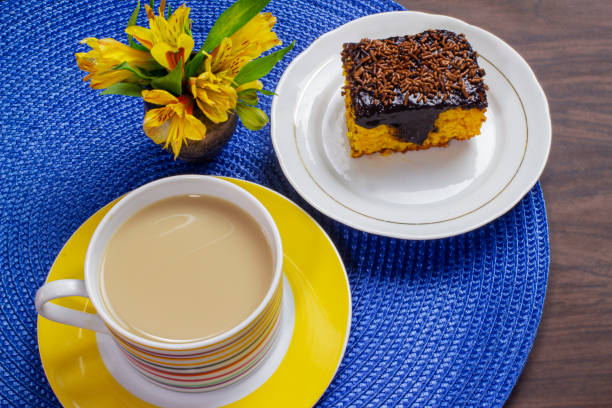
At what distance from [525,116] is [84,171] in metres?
0.88

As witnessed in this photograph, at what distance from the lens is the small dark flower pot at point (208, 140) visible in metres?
1.03

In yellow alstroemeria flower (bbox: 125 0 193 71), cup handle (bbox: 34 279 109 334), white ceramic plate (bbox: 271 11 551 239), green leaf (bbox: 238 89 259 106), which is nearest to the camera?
cup handle (bbox: 34 279 109 334)

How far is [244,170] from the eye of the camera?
45.4 inches

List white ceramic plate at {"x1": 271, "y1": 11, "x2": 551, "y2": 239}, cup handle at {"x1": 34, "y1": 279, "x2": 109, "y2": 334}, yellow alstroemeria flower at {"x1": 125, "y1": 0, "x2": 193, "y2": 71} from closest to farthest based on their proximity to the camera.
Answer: cup handle at {"x1": 34, "y1": 279, "x2": 109, "y2": 334}
yellow alstroemeria flower at {"x1": 125, "y1": 0, "x2": 193, "y2": 71}
white ceramic plate at {"x1": 271, "y1": 11, "x2": 551, "y2": 239}

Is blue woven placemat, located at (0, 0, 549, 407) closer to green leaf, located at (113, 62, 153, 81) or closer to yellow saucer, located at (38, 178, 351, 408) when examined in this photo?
yellow saucer, located at (38, 178, 351, 408)

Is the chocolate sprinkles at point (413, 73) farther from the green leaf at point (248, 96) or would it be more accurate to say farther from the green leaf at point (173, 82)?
the green leaf at point (173, 82)

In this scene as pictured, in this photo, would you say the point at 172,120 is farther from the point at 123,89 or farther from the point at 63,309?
the point at 63,309

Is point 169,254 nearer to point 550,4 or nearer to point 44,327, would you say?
point 44,327

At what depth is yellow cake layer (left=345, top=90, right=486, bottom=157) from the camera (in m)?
1.20

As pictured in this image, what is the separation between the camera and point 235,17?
96 cm

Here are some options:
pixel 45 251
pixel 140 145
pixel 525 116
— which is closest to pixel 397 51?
pixel 525 116

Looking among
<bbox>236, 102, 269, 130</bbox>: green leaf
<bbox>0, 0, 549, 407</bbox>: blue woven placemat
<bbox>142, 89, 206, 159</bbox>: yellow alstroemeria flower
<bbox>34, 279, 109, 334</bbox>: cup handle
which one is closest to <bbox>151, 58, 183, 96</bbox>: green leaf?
<bbox>142, 89, 206, 159</bbox>: yellow alstroemeria flower

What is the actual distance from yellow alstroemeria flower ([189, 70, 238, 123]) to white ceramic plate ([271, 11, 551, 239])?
0.20 metres

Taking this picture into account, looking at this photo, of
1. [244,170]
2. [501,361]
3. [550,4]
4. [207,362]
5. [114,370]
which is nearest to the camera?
[207,362]
